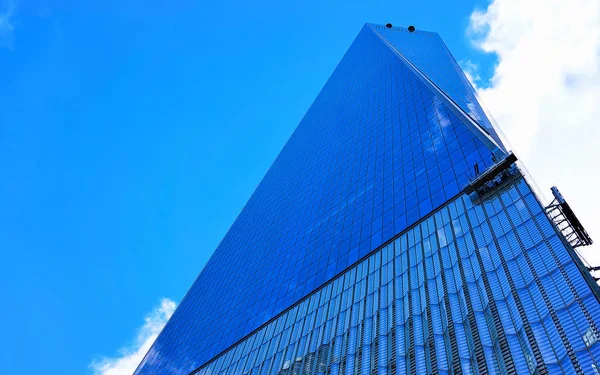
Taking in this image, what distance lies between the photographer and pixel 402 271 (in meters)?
28.9

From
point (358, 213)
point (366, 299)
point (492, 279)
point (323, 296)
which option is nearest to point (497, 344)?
point (492, 279)

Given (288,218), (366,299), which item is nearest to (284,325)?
(366,299)

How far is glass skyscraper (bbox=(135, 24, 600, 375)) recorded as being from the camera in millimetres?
17859

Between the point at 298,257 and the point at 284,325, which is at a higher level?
the point at 298,257

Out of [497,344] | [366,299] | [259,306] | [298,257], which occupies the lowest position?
[497,344]

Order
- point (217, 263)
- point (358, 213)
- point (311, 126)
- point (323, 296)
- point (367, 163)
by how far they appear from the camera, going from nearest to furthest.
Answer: point (323, 296) → point (358, 213) → point (367, 163) → point (217, 263) → point (311, 126)

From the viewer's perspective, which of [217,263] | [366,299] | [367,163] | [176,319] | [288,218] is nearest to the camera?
[366,299]

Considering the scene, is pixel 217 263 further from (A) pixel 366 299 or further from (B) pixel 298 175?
(A) pixel 366 299

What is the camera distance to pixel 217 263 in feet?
274

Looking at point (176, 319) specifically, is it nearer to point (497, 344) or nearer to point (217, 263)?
point (217, 263)

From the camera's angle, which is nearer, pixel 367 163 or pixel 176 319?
pixel 367 163

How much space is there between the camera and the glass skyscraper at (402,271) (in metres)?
17.9

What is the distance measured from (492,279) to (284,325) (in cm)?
2176

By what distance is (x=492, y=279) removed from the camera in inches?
823
